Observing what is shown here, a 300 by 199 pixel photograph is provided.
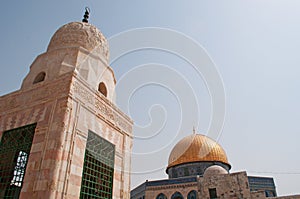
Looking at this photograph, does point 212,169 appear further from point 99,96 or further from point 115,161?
point 99,96

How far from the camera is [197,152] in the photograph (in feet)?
80.0

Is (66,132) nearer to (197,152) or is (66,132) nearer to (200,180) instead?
(200,180)

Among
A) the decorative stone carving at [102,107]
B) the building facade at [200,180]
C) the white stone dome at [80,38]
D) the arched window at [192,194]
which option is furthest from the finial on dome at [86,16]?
the arched window at [192,194]

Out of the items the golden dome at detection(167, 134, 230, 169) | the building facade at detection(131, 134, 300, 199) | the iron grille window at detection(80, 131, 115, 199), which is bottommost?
the iron grille window at detection(80, 131, 115, 199)

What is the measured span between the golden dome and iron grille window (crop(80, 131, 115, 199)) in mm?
17619

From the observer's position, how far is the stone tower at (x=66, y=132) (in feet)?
19.2

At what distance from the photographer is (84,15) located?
1070cm

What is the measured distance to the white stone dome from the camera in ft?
30.3

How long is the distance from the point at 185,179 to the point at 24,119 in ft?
58.2

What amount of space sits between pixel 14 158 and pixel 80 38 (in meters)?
5.11

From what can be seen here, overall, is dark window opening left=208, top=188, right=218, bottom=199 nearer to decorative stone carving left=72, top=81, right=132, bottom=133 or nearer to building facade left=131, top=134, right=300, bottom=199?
building facade left=131, top=134, right=300, bottom=199

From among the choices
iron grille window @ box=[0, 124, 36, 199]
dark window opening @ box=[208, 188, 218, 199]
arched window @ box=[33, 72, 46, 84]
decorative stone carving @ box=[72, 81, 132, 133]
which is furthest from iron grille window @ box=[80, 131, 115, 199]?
dark window opening @ box=[208, 188, 218, 199]

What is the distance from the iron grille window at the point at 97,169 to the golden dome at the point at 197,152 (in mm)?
17619

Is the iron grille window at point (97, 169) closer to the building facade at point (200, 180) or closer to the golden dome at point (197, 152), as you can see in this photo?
the building facade at point (200, 180)
